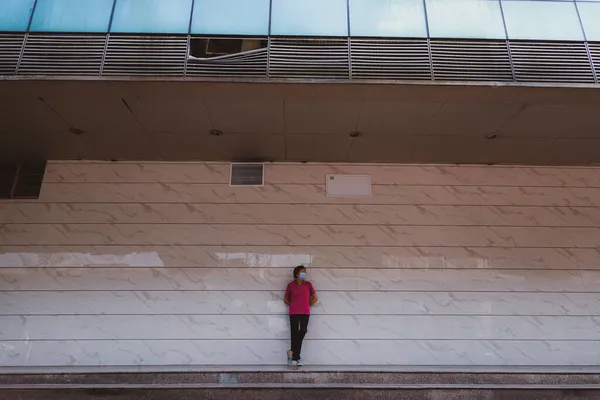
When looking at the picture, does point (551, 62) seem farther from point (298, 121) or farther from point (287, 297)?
Result: point (287, 297)

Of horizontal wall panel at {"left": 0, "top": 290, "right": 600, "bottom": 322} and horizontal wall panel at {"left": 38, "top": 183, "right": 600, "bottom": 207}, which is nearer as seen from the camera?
horizontal wall panel at {"left": 0, "top": 290, "right": 600, "bottom": 322}

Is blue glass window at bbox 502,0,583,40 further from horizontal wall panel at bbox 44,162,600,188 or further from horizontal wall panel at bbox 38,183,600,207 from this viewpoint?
horizontal wall panel at bbox 38,183,600,207

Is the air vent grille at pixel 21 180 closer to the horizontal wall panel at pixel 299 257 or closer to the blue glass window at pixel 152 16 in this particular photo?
the horizontal wall panel at pixel 299 257

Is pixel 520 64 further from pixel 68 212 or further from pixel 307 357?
pixel 68 212

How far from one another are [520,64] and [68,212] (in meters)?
7.89

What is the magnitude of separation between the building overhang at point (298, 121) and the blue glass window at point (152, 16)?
37.2 inches

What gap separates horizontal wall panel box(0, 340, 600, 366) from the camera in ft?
21.9

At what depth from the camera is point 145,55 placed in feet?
19.1

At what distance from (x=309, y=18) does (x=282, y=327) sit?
4950mm

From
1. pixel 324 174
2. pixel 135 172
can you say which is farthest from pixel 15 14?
pixel 324 174

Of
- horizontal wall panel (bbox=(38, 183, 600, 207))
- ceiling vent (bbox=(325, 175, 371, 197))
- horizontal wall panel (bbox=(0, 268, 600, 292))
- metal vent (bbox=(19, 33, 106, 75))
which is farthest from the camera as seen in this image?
ceiling vent (bbox=(325, 175, 371, 197))

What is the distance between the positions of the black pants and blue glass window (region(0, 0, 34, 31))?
5.92 metres

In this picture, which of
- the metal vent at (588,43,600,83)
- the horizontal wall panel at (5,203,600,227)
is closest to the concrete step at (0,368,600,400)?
the horizontal wall panel at (5,203,600,227)

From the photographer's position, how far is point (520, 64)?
5.90m
